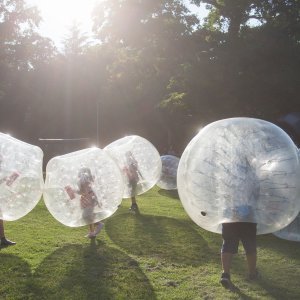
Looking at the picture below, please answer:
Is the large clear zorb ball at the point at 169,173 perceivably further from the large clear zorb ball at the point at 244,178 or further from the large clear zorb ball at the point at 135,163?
the large clear zorb ball at the point at 244,178

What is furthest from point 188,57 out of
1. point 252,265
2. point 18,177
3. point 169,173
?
point 252,265

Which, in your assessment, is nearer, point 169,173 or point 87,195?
point 87,195

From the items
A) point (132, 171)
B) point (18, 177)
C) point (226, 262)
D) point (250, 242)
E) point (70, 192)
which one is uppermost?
point (18, 177)

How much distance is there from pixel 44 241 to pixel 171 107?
17.8m

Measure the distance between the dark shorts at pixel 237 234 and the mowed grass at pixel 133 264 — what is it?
50 cm

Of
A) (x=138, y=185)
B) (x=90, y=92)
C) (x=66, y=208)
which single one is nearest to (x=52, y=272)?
(x=66, y=208)

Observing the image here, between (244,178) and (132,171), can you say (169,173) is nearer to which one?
(132,171)

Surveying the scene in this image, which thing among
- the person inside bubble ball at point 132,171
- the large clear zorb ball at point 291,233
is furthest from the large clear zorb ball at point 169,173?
the large clear zorb ball at point 291,233

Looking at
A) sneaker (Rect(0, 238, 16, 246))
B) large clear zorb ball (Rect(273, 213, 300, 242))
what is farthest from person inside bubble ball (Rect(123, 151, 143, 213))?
large clear zorb ball (Rect(273, 213, 300, 242))

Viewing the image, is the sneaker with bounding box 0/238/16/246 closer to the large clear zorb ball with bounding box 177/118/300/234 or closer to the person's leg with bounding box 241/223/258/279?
the large clear zorb ball with bounding box 177/118/300/234

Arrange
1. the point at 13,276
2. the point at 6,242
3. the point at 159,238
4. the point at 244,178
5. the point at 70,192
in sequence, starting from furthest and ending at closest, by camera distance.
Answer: the point at 159,238
the point at 6,242
the point at 70,192
the point at 13,276
the point at 244,178

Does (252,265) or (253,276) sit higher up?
(252,265)

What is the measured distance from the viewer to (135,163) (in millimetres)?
10789

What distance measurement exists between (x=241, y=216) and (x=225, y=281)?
3.17ft
